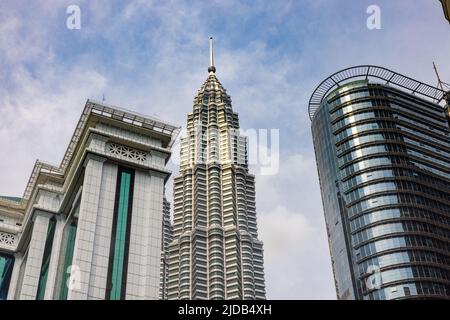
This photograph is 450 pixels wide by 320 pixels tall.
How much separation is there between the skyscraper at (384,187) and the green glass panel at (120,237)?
47.6m

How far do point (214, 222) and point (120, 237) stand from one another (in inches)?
4169

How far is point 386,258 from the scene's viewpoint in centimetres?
9925

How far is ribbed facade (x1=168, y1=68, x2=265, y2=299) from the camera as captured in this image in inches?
6339

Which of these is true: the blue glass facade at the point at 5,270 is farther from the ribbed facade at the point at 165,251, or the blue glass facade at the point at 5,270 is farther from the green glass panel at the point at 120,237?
the ribbed facade at the point at 165,251

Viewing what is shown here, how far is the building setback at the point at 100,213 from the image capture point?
2559 inches

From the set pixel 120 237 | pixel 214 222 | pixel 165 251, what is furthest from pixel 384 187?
pixel 165 251

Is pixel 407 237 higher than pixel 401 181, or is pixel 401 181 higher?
pixel 401 181

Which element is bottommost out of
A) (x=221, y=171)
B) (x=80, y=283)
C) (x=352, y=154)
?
(x=80, y=283)

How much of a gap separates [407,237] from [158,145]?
47665 millimetres

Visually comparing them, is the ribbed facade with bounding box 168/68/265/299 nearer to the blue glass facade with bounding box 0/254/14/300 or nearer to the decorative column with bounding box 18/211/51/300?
the blue glass facade with bounding box 0/254/14/300
